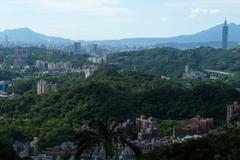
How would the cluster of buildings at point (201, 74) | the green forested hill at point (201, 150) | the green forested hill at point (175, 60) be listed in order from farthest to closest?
1. the green forested hill at point (175, 60)
2. the cluster of buildings at point (201, 74)
3. the green forested hill at point (201, 150)

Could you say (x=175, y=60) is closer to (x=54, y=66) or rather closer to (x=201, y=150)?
(x=54, y=66)

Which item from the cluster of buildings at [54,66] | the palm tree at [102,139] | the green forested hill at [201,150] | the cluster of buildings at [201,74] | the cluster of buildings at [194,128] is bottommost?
the cluster of buildings at [54,66]

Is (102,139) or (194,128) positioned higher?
(102,139)

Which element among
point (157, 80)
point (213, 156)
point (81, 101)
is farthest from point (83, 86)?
point (213, 156)

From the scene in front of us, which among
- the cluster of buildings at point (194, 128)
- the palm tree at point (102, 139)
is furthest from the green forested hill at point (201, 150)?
the cluster of buildings at point (194, 128)

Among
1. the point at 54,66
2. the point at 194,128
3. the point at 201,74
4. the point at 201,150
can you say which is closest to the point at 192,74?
the point at 201,74

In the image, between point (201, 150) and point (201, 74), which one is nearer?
point (201, 150)

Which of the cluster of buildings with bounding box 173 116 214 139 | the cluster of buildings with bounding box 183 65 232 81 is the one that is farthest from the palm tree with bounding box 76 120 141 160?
the cluster of buildings with bounding box 183 65 232 81

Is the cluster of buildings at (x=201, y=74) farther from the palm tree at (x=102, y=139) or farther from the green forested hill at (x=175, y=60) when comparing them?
the palm tree at (x=102, y=139)

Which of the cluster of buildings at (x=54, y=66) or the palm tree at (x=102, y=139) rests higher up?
the palm tree at (x=102, y=139)
